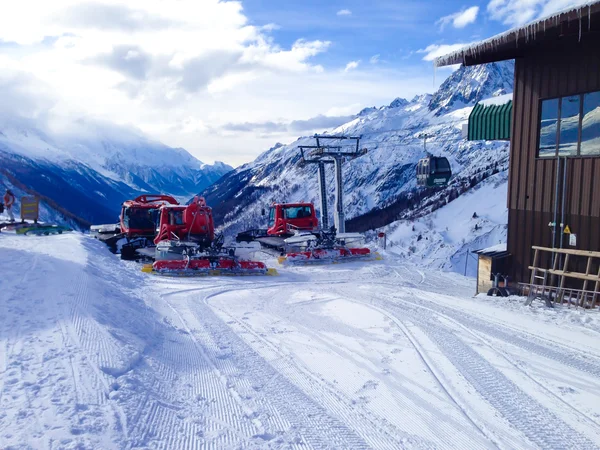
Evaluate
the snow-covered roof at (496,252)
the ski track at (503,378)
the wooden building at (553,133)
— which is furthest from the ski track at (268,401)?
the snow-covered roof at (496,252)

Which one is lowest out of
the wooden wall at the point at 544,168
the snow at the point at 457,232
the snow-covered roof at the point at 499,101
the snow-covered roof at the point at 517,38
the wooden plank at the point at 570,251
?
the snow at the point at 457,232

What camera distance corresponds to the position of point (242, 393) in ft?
17.1

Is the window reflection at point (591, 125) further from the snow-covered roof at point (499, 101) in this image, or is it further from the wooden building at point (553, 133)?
the snow-covered roof at point (499, 101)

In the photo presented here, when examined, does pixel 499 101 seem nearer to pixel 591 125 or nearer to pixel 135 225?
pixel 591 125

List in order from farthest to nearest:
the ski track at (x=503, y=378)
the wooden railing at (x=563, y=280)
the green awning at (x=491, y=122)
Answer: the green awning at (x=491, y=122), the wooden railing at (x=563, y=280), the ski track at (x=503, y=378)

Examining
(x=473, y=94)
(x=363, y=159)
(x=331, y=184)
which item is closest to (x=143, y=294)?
(x=331, y=184)

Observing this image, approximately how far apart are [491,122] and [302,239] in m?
7.89

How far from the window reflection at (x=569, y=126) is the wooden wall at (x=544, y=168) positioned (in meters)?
0.22

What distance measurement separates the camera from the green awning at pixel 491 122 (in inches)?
568

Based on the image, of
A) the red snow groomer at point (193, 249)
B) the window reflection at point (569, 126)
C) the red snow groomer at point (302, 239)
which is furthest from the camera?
the red snow groomer at point (302, 239)

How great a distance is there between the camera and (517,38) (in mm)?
10914

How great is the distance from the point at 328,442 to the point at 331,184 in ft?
406

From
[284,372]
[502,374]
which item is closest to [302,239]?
[284,372]

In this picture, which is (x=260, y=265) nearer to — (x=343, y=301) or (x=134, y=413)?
(x=343, y=301)
